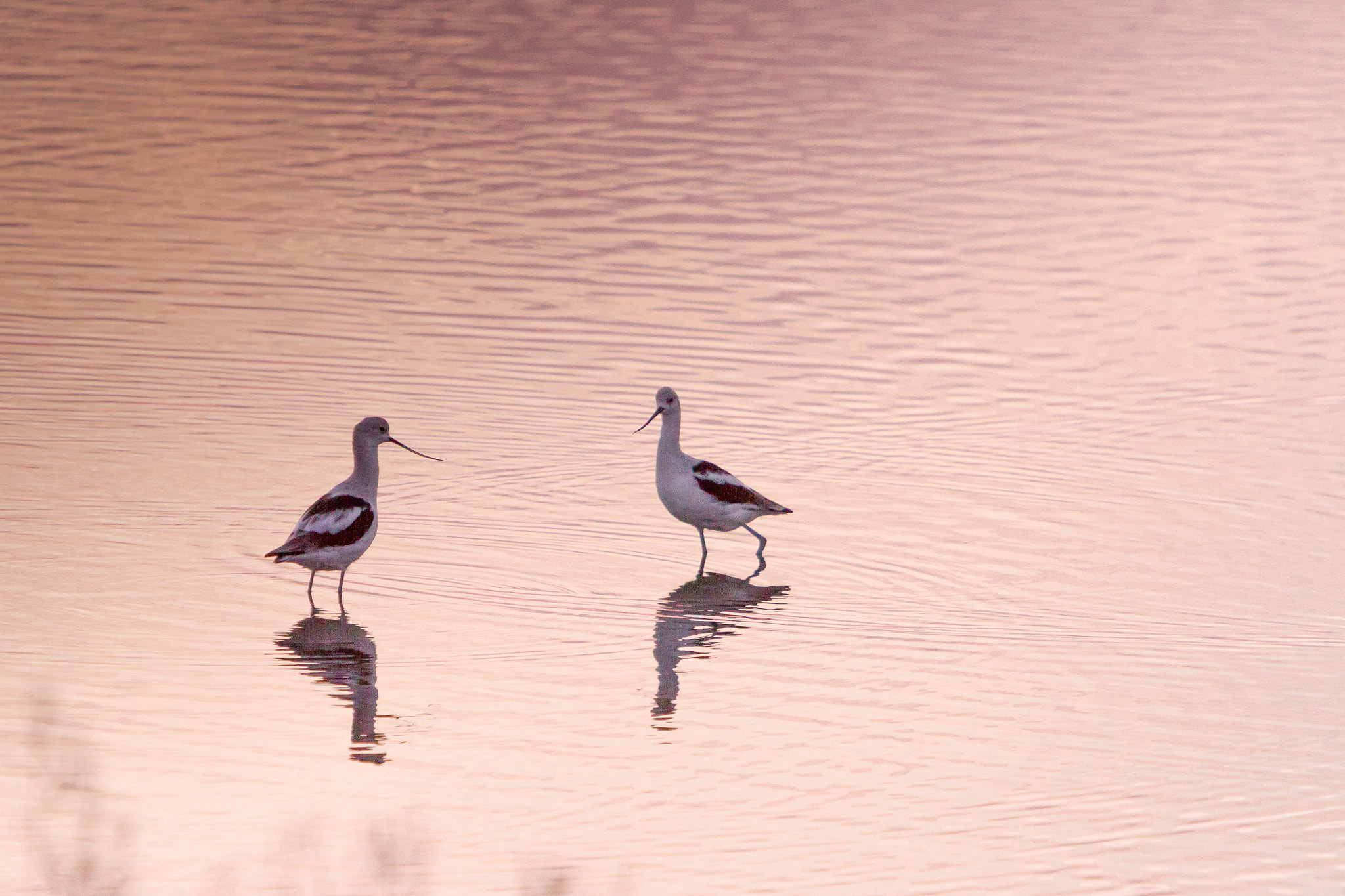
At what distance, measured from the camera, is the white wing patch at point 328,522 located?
10.9 metres

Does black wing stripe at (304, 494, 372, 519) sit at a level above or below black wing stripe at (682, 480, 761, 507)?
below

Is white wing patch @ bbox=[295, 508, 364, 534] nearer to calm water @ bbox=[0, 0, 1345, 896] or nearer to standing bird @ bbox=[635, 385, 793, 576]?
calm water @ bbox=[0, 0, 1345, 896]

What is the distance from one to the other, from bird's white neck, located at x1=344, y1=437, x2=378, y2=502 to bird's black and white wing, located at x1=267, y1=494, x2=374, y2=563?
0.30m

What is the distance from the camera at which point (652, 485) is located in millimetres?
13719

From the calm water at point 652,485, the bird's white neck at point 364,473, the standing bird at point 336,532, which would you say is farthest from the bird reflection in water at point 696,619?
the bird's white neck at point 364,473

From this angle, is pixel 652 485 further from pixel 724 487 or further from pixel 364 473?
pixel 364 473

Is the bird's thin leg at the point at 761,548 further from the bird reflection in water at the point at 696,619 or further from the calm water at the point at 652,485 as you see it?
the bird reflection in water at the point at 696,619

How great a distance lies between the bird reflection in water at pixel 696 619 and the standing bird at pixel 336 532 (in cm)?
168

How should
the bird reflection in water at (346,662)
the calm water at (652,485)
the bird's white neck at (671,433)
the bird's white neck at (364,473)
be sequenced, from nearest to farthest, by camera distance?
the calm water at (652,485) < the bird reflection in water at (346,662) < the bird's white neck at (364,473) < the bird's white neck at (671,433)

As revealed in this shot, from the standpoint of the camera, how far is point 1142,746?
30.6 feet

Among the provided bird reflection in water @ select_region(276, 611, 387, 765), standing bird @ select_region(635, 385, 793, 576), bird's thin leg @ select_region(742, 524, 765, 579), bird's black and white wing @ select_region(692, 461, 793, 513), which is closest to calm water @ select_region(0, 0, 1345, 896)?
bird reflection in water @ select_region(276, 611, 387, 765)

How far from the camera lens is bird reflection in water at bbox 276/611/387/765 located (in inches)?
352

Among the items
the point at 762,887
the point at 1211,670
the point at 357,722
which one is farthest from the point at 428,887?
the point at 1211,670

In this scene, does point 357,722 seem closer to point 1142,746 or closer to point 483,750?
point 483,750
